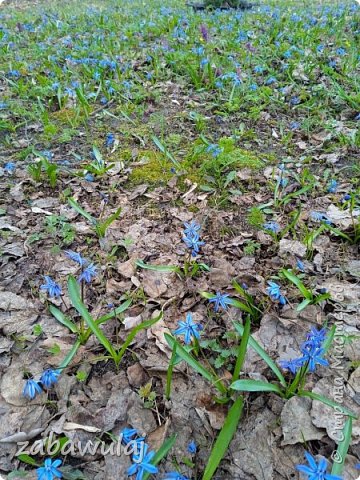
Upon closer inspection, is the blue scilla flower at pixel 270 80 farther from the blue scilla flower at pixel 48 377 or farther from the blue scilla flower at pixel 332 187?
the blue scilla flower at pixel 48 377

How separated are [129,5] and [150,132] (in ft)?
24.7

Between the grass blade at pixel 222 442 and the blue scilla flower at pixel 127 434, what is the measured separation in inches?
12.5

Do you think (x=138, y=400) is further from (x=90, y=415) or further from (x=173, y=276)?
(x=173, y=276)

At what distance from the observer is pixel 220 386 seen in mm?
1734

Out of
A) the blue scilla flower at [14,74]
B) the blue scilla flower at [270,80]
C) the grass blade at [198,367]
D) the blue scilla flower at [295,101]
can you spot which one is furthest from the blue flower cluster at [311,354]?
the blue scilla flower at [14,74]

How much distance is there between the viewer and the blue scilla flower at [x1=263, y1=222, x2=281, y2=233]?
253 cm

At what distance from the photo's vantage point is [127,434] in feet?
5.08

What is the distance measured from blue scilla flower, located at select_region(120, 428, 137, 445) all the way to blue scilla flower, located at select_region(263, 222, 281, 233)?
1480mm

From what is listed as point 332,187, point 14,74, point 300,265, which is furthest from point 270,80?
point 14,74

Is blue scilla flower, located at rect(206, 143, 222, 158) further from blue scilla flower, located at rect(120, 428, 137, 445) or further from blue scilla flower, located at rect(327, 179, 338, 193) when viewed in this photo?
blue scilla flower, located at rect(120, 428, 137, 445)

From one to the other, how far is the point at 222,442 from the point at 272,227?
55.2 inches

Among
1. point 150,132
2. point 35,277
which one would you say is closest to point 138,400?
point 35,277

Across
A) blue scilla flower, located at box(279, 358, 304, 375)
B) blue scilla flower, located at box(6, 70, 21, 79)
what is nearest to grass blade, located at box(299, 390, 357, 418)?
blue scilla flower, located at box(279, 358, 304, 375)

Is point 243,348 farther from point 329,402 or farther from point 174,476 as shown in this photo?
point 174,476
